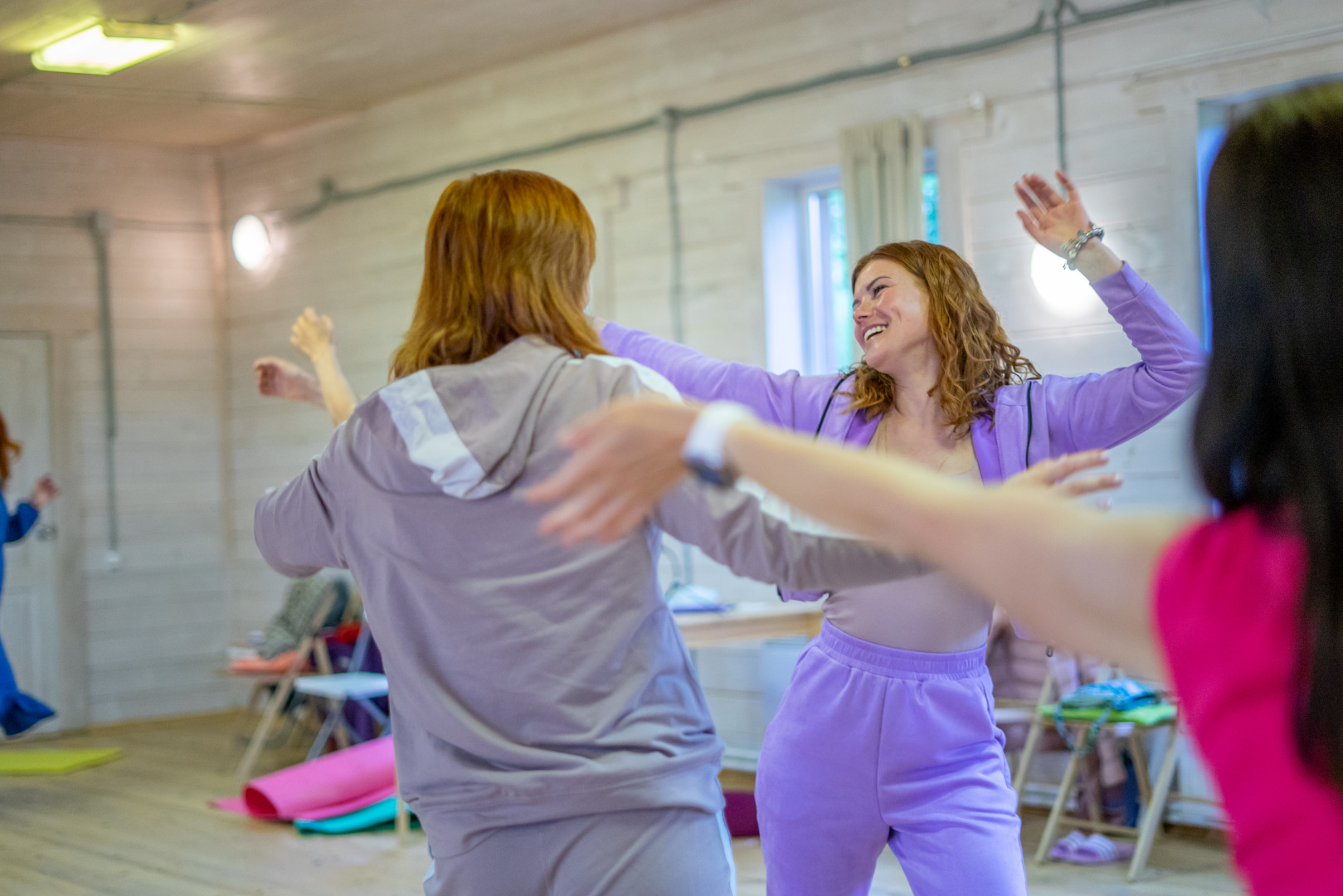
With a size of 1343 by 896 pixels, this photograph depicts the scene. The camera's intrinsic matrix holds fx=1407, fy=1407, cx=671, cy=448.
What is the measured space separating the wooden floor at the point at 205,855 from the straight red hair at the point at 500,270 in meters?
3.27

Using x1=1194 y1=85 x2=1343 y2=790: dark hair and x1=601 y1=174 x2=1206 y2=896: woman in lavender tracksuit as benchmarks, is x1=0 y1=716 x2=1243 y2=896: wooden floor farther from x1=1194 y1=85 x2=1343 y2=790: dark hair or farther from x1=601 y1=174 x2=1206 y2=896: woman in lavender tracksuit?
x1=1194 y1=85 x2=1343 y2=790: dark hair

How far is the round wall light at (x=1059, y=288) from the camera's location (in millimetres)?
5133

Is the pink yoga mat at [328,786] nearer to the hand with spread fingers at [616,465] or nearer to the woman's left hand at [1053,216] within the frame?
the woman's left hand at [1053,216]

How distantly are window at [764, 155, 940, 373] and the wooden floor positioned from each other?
2.21m

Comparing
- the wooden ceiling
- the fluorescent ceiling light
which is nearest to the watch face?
the wooden ceiling

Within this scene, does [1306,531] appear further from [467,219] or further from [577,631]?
[467,219]

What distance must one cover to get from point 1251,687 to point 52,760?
24.8 ft

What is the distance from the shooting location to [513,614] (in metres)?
1.60

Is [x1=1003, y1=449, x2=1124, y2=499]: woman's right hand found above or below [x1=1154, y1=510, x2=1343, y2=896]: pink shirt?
above

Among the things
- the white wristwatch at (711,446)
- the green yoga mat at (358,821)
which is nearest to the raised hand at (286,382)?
the white wristwatch at (711,446)

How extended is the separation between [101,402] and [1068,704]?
627 centimetres

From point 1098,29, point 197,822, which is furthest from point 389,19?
point 197,822

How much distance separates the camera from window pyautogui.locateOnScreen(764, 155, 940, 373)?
6.24 m

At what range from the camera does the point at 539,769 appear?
1.59 meters
